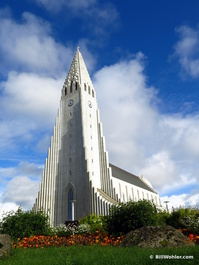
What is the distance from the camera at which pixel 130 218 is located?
14508mm

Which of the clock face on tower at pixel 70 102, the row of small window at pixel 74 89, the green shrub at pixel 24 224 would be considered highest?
the row of small window at pixel 74 89

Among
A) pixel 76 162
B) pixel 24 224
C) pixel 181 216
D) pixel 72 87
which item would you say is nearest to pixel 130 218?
pixel 181 216

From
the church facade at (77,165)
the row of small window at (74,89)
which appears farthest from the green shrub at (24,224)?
the row of small window at (74,89)

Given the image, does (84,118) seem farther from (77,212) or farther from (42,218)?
(42,218)

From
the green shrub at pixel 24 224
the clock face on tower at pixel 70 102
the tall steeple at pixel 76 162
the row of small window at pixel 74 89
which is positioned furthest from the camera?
the row of small window at pixel 74 89

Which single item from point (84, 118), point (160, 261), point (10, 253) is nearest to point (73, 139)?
point (84, 118)

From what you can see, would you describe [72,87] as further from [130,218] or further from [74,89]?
[130,218]

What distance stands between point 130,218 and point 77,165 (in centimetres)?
3098

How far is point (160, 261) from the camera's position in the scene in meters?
5.46

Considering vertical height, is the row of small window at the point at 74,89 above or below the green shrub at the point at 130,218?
above

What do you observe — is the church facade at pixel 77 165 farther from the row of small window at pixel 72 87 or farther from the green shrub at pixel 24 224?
the green shrub at pixel 24 224

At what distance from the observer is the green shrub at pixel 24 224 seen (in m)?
15.8

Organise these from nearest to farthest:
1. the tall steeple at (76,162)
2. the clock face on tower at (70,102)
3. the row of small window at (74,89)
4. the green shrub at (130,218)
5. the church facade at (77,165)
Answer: the green shrub at (130,218) < the church facade at (77,165) < the tall steeple at (76,162) < the clock face on tower at (70,102) < the row of small window at (74,89)

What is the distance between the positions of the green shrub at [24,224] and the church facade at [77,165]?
2156 cm
